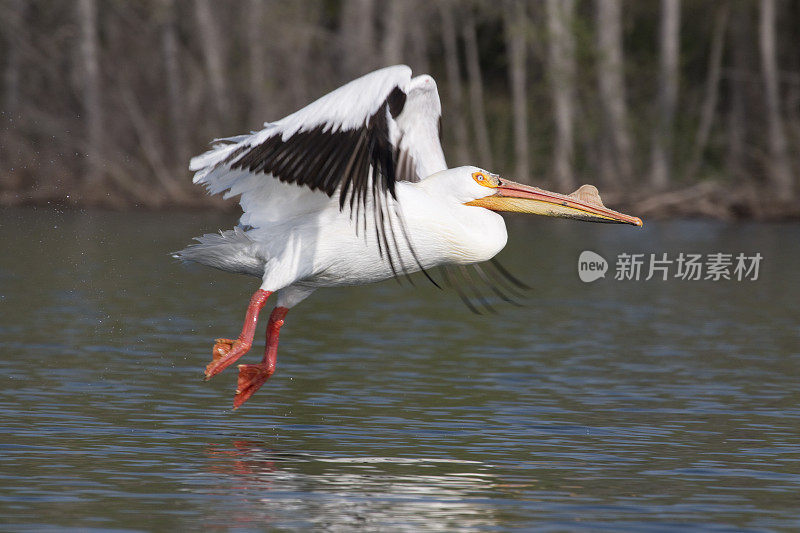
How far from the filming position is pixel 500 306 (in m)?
17.0

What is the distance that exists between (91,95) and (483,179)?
2914 centimetres

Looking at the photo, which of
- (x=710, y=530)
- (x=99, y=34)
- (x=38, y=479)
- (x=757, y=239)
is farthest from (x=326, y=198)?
(x=99, y=34)

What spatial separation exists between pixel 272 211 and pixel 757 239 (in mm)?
19144

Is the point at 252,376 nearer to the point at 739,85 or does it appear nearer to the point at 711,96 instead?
the point at 711,96

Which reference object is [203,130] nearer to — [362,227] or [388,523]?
[362,227]

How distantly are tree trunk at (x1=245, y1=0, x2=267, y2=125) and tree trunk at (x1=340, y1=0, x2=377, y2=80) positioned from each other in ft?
6.75

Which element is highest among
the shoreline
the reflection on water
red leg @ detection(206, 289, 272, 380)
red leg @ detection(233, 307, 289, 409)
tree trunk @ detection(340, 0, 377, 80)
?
tree trunk @ detection(340, 0, 377, 80)

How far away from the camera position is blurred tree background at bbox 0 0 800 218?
35.1 meters

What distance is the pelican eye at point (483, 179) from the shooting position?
30.1ft

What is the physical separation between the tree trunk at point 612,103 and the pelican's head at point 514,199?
26683mm

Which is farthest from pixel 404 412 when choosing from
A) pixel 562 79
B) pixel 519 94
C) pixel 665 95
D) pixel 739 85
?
pixel 739 85

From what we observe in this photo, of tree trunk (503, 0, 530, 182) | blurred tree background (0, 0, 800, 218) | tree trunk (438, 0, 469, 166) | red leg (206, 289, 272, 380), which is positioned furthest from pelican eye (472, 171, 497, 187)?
tree trunk (503, 0, 530, 182)

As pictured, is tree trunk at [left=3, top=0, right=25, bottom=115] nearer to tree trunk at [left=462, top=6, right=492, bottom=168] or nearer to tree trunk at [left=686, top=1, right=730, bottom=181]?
tree trunk at [left=462, top=6, right=492, bottom=168]

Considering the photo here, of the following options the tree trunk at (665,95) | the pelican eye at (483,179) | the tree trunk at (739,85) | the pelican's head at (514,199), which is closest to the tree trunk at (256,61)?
the tree trunk at (665,95)
